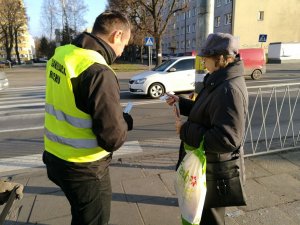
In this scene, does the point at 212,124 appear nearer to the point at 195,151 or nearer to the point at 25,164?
the point at 195,151

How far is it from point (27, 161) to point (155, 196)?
2732 mm

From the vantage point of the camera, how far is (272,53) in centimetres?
3406

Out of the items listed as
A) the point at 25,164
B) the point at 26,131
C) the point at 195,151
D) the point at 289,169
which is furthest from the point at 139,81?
the point at 195,151

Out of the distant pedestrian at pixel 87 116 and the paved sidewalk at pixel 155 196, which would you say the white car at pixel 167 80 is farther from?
the distant pedestrian at pixel 87 116

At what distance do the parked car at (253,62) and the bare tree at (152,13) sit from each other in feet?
37.9

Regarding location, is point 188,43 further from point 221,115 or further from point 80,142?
point 80,142

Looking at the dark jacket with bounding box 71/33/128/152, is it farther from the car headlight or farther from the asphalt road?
the car headlight

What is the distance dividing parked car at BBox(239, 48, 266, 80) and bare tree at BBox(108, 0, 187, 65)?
11538 millimetres

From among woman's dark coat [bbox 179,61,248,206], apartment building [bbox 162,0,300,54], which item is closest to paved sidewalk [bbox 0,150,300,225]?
woman's dark coat [bbox 179,61,248,206]

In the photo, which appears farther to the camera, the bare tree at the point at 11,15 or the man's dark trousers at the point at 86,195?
the bare tree at the point at 11,15

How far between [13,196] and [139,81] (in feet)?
30.3

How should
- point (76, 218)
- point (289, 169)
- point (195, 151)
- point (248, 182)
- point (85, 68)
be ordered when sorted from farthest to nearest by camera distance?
point (289, 169)
point (248, 182)
point (195, 151)
point (76, 218)
point (85, 68)

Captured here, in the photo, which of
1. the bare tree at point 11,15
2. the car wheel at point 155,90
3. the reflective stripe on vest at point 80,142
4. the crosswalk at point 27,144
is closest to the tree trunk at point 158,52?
the car wheel at point 155,90

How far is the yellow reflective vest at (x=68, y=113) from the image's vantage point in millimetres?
1692
